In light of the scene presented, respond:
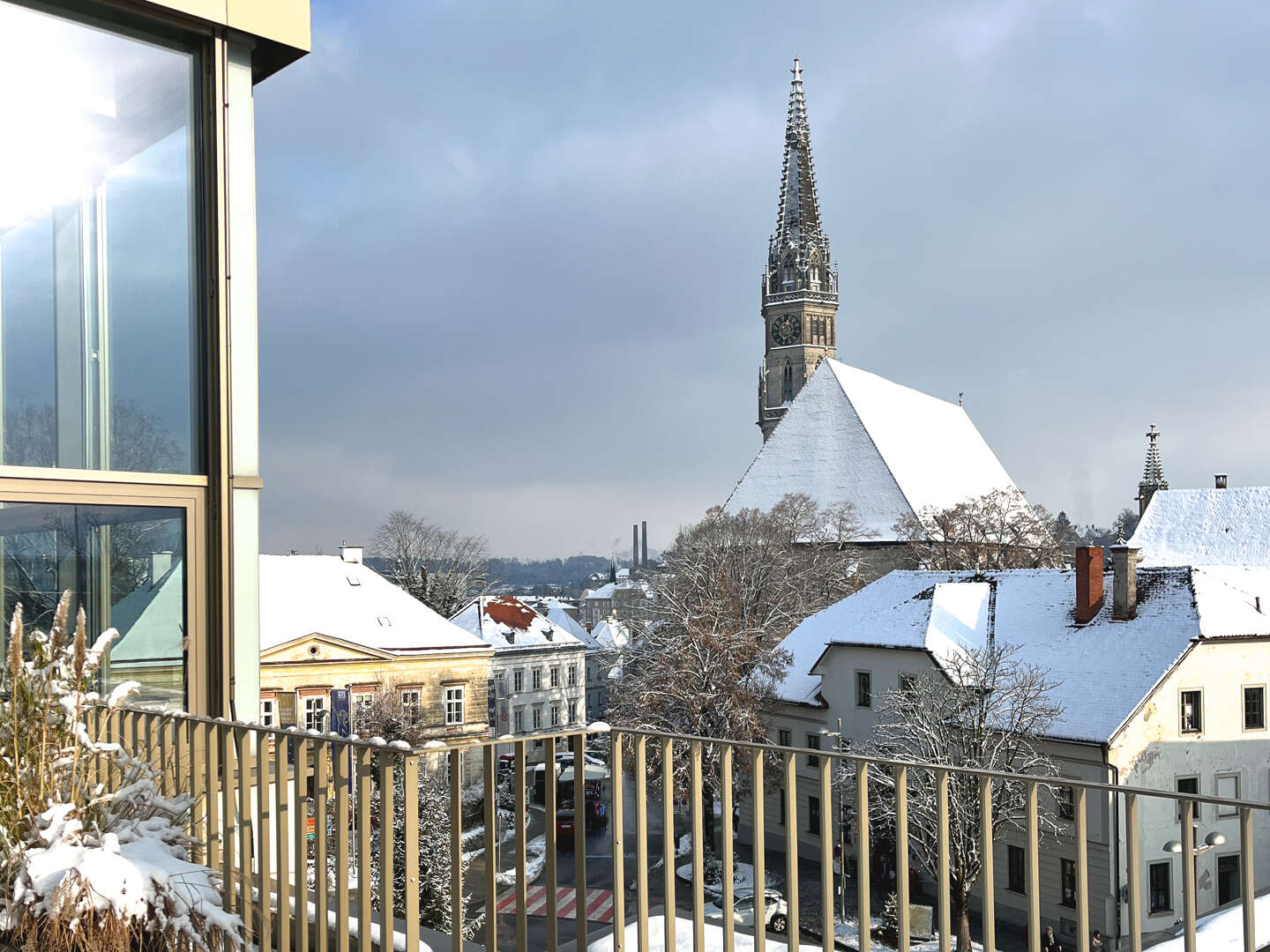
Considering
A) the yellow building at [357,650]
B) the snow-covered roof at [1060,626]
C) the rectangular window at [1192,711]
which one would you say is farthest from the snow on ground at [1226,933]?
the yellow building at [357,650]

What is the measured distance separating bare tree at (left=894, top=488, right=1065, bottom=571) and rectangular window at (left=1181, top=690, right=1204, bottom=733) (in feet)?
71.0

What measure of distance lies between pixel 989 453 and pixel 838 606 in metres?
34.7

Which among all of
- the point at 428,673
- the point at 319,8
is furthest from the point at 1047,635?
the point at 319,8

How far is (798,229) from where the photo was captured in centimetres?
8681

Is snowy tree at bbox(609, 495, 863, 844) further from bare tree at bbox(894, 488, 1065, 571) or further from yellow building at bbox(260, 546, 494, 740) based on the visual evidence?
yellow building at bbox(260, 546, 494, 740)

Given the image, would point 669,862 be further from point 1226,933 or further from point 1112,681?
point 1112,681

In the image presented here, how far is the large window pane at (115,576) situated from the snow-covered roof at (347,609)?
26151mm

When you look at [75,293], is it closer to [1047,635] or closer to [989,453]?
[1047,635]

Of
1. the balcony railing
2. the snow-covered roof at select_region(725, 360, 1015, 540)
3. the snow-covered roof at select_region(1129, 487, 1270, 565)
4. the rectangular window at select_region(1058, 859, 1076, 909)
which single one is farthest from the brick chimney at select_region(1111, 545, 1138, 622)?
the snow-covered roof at select_region(1129, 487, 1270, 565)

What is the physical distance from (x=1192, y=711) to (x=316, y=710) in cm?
2153

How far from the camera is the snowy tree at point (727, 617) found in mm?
28656

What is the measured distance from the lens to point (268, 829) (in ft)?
11.7

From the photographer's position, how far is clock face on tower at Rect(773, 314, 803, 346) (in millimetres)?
85000

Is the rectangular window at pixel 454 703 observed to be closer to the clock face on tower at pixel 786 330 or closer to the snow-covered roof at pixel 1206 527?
the snow-covered roof at pixel 1206 527
